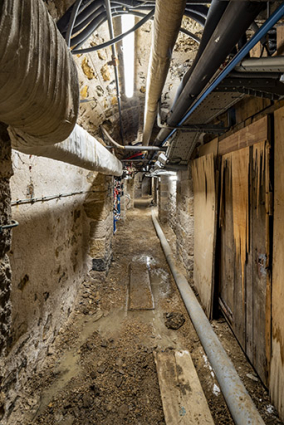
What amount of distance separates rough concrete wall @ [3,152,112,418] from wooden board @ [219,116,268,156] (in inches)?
78.6

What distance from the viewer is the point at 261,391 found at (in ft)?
5.57

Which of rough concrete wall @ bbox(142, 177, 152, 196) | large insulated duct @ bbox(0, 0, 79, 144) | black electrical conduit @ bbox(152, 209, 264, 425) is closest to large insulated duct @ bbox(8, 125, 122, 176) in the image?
large insulated duct @ bbox(0, 0, 79, 144)

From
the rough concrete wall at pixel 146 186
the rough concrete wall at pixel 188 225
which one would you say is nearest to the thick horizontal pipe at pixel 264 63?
the rough concrete wall at pixel 188 225

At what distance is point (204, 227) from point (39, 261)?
214 cm

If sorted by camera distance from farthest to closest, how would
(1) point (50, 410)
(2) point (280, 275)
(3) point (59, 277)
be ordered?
1. (3) point (59, 277)
2. (1) point (50, 410)
3. (2) point (280, 275)

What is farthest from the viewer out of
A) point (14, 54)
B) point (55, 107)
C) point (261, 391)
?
point (261, 391)

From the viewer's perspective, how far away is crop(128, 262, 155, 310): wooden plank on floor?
9.92 feet

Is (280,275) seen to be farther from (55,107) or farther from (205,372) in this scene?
(55,107)

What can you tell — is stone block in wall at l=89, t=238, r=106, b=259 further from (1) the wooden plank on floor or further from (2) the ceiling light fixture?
(2) the ceiling light fixture

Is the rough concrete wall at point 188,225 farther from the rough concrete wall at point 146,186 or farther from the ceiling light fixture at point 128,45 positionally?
the rough concrete wall at point 146,186

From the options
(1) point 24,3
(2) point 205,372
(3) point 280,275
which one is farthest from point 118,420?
(1) point 24,3

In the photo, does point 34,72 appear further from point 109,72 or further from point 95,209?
point 95,209

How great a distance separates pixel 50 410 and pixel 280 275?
2.11 metres

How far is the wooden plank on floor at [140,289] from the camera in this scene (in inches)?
119
